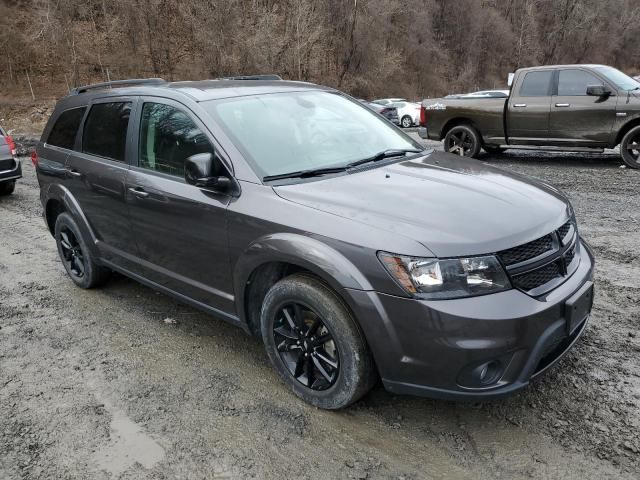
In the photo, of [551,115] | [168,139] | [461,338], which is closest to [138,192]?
[168,139]

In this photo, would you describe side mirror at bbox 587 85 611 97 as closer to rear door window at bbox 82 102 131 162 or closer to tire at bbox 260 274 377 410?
rear door window at bbox 82 102 131 162

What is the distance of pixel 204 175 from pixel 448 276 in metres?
1.48

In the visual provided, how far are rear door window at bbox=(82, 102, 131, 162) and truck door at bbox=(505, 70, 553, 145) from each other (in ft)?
26.0

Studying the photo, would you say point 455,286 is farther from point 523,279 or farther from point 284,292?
point 284,292

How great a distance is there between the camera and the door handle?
3.63m

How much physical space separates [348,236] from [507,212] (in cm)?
83

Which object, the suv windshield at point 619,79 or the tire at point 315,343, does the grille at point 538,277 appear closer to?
the tire at point 315,343

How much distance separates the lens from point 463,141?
10.7 metres

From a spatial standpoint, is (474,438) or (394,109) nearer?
Answer: (474,438)

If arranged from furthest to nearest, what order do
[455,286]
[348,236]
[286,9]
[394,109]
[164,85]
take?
1. [286,9]
2. [394,109]
3. [164,85]
4. [348,236]
5. [455,286]

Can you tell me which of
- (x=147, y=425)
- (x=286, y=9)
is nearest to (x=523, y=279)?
(x=147, y=425)

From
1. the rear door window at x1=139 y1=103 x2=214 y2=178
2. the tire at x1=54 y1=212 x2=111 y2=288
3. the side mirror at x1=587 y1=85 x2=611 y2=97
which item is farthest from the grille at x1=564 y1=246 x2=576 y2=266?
the side mirror at x1=587 y1=85 x2=611 y2=97

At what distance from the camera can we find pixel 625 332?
11.6 ft

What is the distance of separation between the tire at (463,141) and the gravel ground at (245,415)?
6525 mm
